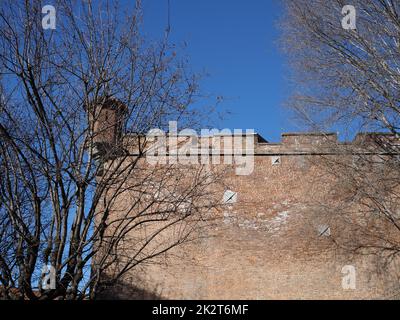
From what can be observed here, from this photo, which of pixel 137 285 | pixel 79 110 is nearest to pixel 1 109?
pixel 79 110

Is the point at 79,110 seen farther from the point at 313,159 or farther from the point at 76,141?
the point at 313,159

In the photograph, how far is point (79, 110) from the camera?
7.25 m

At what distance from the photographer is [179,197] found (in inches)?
308

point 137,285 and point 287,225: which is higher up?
point 287,225

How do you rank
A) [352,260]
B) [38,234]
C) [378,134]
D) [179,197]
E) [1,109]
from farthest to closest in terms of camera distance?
[352,260] → [378,134] → [179,197] → [1,109] → [38,234]

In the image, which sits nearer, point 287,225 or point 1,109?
point 1,109

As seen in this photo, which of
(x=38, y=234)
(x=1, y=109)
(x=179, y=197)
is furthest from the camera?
(x=179, y=197)

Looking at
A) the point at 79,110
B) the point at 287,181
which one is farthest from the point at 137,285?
the point at 79,110

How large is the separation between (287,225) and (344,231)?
151 cm

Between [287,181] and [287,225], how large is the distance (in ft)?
4.11

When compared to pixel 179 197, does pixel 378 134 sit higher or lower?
higher

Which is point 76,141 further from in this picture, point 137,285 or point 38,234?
point 137,285

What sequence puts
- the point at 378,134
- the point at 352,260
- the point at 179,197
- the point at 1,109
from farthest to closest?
the point at 352,260 → the point at 378,134 → the point at 179,197 → the point at 1,109
